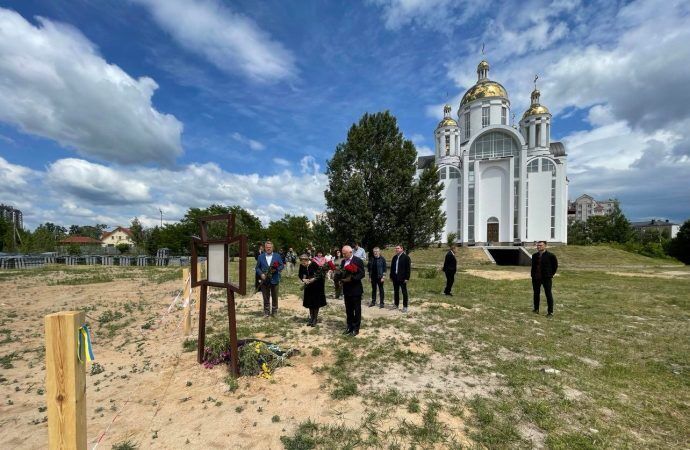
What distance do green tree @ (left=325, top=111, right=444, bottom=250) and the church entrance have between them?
23.7 metres

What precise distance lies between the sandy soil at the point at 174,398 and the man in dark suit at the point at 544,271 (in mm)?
4865

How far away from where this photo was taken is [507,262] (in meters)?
39.9

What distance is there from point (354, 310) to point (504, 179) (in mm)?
43294

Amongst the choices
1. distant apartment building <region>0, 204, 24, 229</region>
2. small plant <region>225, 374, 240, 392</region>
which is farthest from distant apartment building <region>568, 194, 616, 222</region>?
distant apartment building <region>0, 204, 24, 229</region>

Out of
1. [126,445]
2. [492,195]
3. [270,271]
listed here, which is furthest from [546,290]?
[492,195]

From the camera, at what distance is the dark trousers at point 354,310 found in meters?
6.77

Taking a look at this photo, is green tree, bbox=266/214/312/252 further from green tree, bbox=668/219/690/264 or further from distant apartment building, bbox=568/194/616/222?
distant apartment building, bbox=568/194/616/222

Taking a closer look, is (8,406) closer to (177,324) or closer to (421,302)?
(177,324)

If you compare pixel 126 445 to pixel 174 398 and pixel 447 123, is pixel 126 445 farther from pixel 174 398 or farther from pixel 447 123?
pixel 447 123

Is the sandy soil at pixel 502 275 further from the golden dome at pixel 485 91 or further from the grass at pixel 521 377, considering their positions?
the golden dome at pixel 485 91

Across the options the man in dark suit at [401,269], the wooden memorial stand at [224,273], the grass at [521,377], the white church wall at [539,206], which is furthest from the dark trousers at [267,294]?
the white church wall at [539,206]

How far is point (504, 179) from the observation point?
143 feet

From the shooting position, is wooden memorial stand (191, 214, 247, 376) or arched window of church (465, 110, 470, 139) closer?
wooden memorial stand (191, 214, 247, 376)

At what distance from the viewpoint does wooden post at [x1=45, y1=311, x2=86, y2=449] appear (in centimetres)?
213
